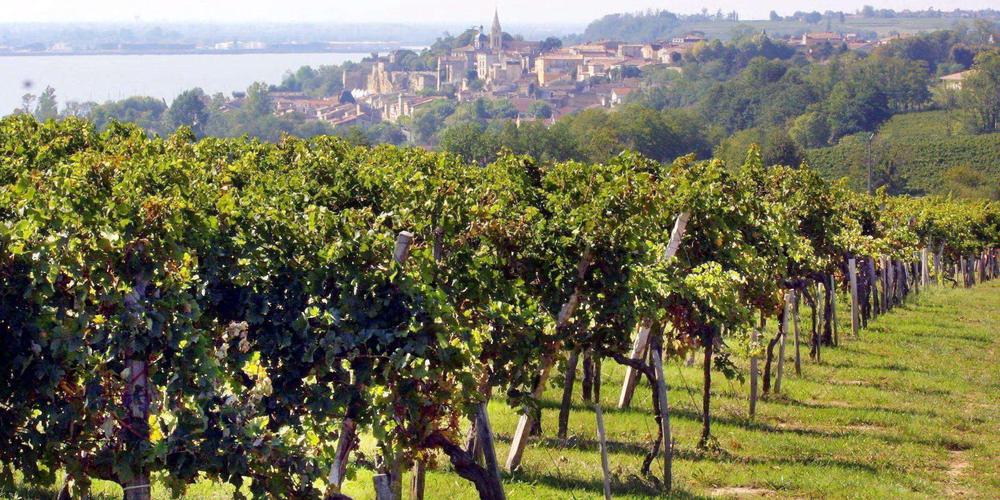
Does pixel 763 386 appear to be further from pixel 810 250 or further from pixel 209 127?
pixel 209 127

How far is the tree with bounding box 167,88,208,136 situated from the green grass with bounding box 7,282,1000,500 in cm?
16712

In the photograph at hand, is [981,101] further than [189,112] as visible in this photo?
No

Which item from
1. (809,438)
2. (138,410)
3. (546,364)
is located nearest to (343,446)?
(138,410)

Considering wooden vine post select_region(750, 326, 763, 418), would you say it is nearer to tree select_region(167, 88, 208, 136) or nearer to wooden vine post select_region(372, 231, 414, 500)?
wooden vine post select_region(372, 231, 414, 500)

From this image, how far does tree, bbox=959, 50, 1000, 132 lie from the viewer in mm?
146750

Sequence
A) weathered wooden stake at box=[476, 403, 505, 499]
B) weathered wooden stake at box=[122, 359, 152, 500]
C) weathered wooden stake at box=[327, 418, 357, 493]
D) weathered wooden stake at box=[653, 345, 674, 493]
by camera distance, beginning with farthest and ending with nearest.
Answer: weathered wooden stake at box=[653, 345, 674, 493] < weathered wooden stake at box=[476, 403, 505, 499] < weathered wooden stake at box=[327, 418, 357, 493] < weathered wooden stake at box=[122, 359, 152, 500]

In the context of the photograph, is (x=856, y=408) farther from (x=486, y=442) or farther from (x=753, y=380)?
(x=486, y=442)

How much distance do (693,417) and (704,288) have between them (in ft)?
10.8

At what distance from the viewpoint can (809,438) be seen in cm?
1402

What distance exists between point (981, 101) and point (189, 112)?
10326 cm

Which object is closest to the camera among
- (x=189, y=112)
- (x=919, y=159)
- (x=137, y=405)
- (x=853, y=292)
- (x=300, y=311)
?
(x=137, y=405)

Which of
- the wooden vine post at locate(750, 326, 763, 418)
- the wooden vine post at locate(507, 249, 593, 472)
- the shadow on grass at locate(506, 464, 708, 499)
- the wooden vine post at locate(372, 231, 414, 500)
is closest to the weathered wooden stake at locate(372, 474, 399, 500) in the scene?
the wooden vine post at locate(372, 231, 414, 500)

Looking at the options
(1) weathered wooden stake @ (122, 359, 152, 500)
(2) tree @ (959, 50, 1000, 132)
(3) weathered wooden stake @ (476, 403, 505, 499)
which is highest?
(1) weathered wooden stake @ (122, 359, 152, 500)

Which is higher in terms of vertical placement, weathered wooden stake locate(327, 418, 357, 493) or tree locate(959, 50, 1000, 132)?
weathered wooden stake locate(327, 418, 357, 493)
